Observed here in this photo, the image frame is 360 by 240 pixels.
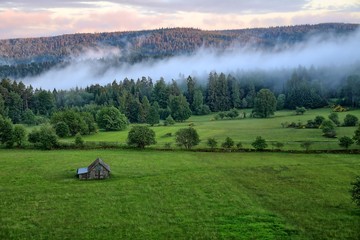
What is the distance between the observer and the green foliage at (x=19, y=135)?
84.5 m

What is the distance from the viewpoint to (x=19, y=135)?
84750 mm

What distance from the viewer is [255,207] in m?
42.1

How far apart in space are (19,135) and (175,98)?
61.4 metres

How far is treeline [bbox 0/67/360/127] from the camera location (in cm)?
13462

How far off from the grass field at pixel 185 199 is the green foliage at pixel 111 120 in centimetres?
4537

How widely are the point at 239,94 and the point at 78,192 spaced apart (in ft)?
396

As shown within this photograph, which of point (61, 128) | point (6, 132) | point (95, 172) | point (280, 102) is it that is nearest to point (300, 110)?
point (280, 102)

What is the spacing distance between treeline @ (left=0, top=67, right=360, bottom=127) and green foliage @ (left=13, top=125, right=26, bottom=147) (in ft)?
144

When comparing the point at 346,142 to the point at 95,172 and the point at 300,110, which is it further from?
the point at 300,110

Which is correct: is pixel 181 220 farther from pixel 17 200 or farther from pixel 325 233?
pixel 17 200

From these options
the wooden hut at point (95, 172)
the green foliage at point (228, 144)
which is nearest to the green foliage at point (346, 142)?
the green foliage at point (228, 144)

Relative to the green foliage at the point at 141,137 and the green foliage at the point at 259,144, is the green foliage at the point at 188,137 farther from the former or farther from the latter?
the green foliage at the point at 259,144

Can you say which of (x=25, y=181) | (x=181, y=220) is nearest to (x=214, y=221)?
→ (x=181, y=220)

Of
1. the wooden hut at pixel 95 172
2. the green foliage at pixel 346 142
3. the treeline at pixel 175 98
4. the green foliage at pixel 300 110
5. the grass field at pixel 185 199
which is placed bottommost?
the grass field at pixel 185 199
